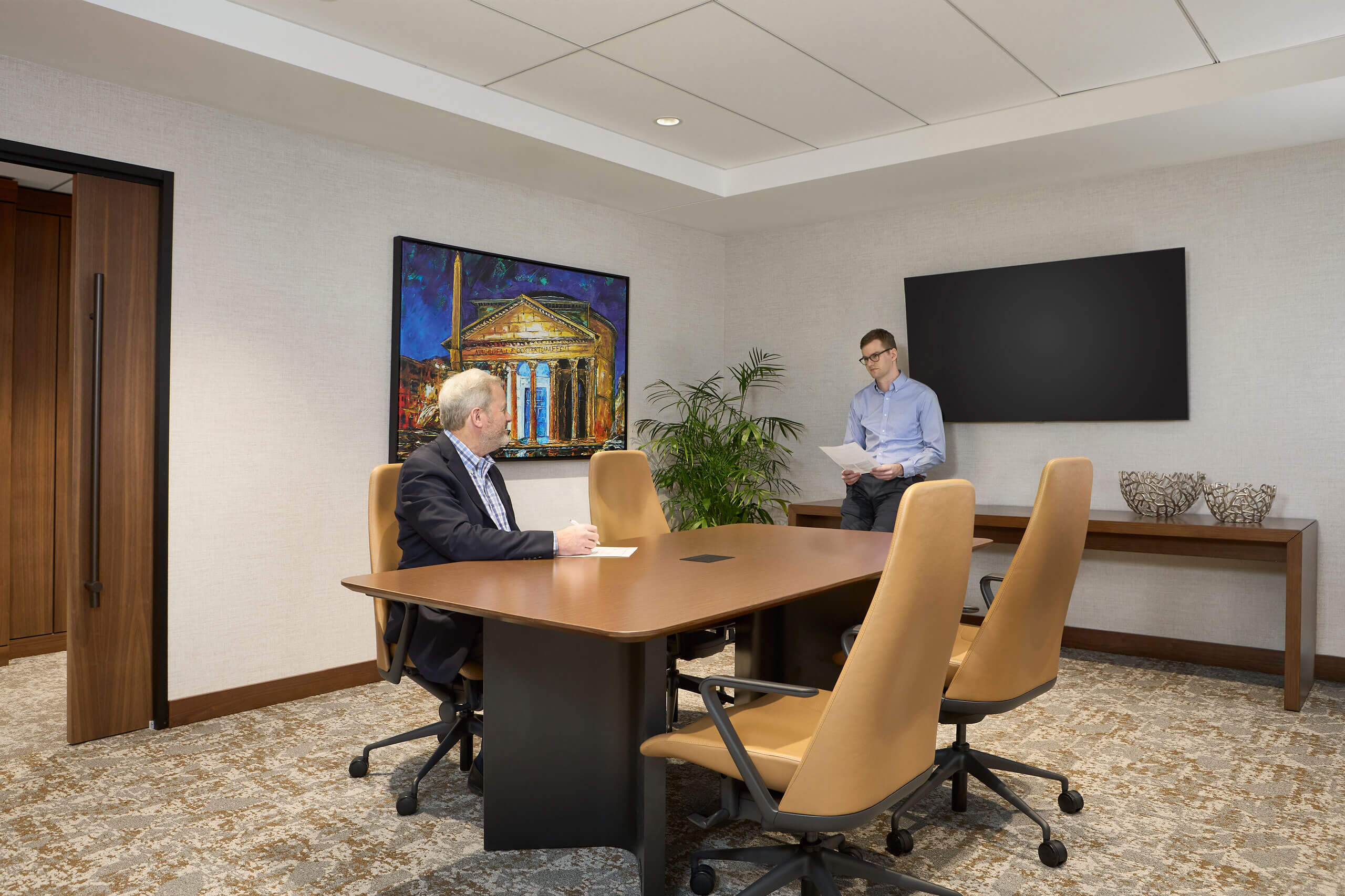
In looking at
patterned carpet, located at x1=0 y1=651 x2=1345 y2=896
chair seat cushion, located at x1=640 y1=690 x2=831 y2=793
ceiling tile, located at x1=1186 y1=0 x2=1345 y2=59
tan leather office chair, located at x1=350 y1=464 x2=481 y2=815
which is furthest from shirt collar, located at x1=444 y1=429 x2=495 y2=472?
ceiling tile, located at x1=1186 y1=0 x2=1345 y2=59

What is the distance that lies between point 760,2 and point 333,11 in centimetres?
158

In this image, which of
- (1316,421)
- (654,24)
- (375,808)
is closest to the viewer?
(375,808)

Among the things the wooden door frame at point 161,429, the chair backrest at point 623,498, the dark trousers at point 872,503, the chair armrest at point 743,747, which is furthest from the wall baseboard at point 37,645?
the chair armrest at point 743,747

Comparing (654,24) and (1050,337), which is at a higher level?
(654,24)

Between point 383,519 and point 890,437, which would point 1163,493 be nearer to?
point 890,437

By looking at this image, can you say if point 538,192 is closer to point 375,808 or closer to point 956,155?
point 956,155

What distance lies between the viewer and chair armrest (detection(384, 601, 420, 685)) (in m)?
2.68

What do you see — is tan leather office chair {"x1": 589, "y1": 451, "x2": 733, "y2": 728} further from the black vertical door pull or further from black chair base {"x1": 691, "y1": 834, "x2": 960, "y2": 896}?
the black vertical door pull

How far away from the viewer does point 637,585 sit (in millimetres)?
2482

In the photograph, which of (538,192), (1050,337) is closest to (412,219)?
(538,192)

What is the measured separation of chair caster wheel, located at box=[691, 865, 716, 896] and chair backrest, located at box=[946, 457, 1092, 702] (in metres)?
0.78

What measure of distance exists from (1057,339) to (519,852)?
3980 millimetres

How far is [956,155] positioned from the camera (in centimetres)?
465

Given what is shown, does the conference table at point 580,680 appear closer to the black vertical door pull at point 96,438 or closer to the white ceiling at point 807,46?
the black vertical door pull at point 96,438
